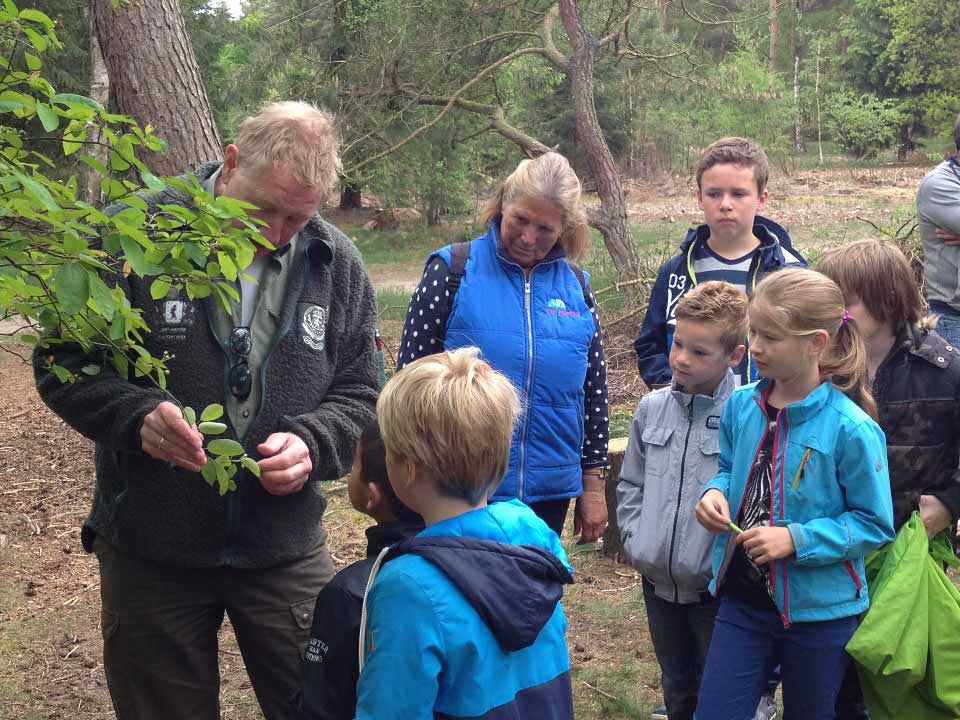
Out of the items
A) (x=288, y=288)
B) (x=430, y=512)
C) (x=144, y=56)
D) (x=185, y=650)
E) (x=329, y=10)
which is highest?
(x=329, y=10)

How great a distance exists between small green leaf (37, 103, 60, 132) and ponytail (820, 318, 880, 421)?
196 cm

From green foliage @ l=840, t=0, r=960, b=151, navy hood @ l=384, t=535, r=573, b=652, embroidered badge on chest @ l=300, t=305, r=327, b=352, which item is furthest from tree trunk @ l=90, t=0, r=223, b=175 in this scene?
green foliage @ l=840, t=0, r=960, b=151

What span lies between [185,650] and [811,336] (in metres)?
1.76

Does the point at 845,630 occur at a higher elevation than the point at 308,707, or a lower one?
lower

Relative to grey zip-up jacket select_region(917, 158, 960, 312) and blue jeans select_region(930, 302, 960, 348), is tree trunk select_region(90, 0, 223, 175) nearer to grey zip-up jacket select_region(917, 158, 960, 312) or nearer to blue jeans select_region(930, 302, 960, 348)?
grey zip-up jacket select_region(917, 158, 960, 312)

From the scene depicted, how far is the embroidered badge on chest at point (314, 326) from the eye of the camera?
2.72 metres

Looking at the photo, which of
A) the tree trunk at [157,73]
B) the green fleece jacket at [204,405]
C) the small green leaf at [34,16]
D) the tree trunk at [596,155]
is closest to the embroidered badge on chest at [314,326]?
the green fleece jacket at [204,405]

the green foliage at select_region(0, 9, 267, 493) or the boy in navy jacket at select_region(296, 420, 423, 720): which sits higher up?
the green foliage at select_region(0, 9, 267, 493)

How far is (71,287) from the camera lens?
6.00 ft

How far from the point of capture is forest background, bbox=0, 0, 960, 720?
15.9 feet

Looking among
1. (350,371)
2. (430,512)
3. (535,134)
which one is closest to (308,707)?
(430,512)

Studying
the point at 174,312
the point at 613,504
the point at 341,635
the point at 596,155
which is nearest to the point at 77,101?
the point at 174,312

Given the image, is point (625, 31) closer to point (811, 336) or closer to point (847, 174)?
point (811, 336)

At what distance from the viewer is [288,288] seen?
107 inches
